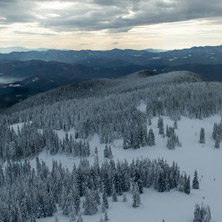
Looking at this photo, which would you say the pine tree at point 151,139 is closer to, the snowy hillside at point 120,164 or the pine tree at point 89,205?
the snowy hillside at point 120,164

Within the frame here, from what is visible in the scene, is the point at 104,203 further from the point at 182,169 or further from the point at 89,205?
the point at 182,169

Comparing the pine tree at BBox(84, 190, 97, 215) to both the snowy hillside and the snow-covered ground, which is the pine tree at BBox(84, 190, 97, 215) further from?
the snow-covered ground

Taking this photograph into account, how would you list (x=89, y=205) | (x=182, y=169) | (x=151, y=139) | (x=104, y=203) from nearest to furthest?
(x=89, y=205) → (x=104, y=203) → (x=182, y=169) → (x=151, y=139)

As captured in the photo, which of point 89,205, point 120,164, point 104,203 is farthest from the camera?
point 120,164

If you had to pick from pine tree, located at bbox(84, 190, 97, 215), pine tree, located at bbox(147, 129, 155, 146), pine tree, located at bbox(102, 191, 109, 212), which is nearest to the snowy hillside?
pine tree, located at bbox(102, 191, 109, 212)

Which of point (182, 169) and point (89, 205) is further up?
point (89, 205)

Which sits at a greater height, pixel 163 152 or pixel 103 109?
pixel 103 109

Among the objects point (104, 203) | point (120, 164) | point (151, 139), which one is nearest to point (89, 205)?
point (104, 203)

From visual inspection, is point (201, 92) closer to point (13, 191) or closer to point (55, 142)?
point (55, 142)

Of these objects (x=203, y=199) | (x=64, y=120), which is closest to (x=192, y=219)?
(x=203, y=199)
